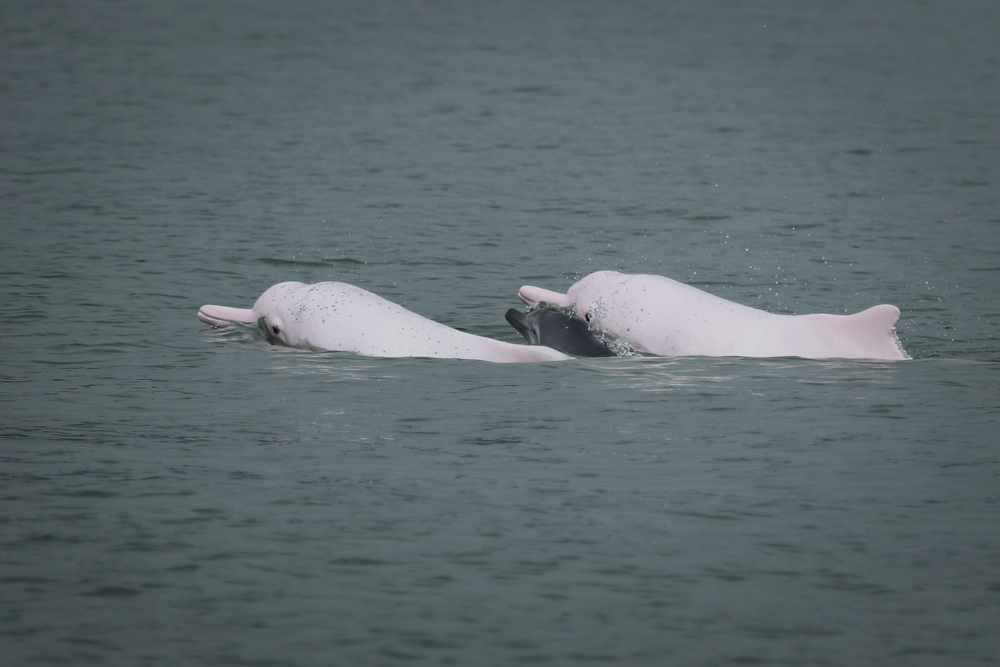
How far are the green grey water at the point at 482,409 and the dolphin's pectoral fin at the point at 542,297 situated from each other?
2.22 feet

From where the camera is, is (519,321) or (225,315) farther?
(225,315)

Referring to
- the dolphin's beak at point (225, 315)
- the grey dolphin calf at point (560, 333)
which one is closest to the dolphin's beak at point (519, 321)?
the grey dolphin calf at point (560, 333)

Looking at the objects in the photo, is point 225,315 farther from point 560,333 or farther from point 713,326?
point 713,326

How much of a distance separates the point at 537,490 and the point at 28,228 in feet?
44.9

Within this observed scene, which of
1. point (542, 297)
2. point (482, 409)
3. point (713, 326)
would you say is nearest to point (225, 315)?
point (542, 297)

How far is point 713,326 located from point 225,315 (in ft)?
17.0

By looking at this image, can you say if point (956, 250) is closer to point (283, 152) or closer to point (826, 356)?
point (826, 356)

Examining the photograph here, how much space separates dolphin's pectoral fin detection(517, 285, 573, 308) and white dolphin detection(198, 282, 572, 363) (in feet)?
7.53

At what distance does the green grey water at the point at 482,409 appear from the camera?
8.68 meters

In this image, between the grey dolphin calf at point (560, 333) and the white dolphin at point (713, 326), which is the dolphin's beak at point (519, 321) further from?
the white dolphin at point (713, 326)

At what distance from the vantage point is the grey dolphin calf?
15.0 metres

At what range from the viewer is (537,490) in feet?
35.8

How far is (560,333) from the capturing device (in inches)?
599

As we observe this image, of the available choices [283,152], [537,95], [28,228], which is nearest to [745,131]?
[537,95]
